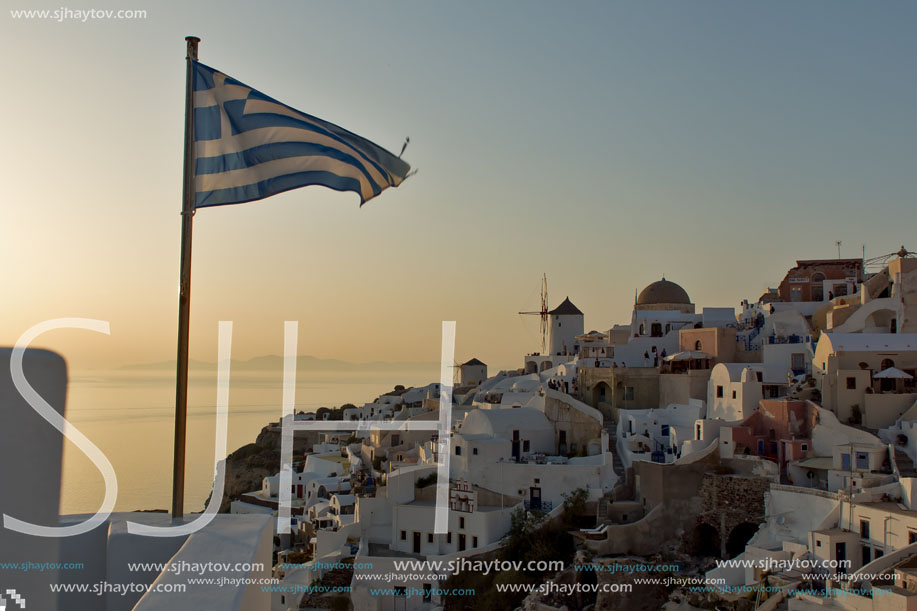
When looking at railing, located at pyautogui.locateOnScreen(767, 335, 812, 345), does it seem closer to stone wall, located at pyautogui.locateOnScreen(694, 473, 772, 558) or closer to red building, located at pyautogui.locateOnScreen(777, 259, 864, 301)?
red building, located at pyautogui.locateOnScreen(777, 259, 864, 301)

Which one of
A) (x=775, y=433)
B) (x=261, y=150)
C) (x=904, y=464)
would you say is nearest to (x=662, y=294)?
(x=775, y=433)

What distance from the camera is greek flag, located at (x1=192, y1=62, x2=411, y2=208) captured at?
525cm

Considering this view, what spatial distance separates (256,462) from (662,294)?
75.7 ft

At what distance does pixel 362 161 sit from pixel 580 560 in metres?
16.1

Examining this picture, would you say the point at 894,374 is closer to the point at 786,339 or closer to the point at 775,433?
the point at 775,433

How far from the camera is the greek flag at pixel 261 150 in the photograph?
5246 millimetres

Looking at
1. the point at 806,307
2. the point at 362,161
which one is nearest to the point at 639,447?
the point at 806,307

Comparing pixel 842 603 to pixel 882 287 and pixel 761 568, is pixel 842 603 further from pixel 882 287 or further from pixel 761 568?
pixel 882 287

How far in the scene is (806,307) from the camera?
29000 millimetres

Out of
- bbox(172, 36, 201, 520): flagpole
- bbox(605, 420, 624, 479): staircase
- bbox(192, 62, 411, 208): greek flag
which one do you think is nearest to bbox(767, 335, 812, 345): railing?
bbox(605, 420, 624, 479): staircase

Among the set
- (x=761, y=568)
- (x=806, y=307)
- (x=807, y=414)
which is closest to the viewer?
(x=761, y=568)

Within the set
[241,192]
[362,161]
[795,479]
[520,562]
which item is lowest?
[520,562]
